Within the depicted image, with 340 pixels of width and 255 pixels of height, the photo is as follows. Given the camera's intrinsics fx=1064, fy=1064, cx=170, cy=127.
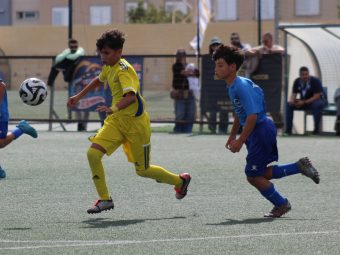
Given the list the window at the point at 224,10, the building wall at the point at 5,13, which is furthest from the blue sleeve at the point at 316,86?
the building wall at the point at 5,13

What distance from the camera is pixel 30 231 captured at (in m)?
7.98

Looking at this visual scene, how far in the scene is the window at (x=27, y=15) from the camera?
59281 millimetres

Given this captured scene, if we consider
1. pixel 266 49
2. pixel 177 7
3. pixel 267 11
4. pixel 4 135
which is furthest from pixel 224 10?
pixel 4 135

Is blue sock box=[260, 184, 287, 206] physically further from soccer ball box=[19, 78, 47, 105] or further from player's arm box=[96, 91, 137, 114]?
soccer ball box=[19, 78, 47, 105]

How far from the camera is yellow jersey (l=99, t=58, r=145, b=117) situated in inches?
360

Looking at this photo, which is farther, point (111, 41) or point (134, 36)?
point (134, 36)

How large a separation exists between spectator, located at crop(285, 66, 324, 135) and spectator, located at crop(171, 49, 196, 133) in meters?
2.25

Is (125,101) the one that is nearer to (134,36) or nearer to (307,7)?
(134,36)

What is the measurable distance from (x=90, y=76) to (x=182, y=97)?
1.90 metres

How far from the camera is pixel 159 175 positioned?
959cm

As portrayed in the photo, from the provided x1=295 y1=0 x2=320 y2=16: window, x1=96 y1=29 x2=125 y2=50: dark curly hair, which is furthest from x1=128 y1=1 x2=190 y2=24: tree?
x1=96 y1=29 x2=125 y2=50: dark curly hair

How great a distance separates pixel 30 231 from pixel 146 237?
0.92 metres

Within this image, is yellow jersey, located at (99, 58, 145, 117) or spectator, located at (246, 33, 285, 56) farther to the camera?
spectator, located at (246, 33, 285, 56)

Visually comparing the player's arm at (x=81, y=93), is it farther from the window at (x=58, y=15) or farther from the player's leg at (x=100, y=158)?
the window at (x=58, y=15)
